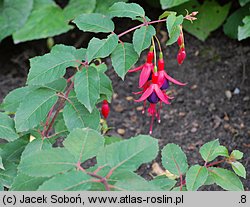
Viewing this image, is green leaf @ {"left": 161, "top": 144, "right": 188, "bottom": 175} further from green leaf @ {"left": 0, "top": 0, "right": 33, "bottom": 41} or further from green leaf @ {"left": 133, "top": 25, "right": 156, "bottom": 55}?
green leaf @ {"left": 0, "top": 0, "right": 33, "bottom": 41}

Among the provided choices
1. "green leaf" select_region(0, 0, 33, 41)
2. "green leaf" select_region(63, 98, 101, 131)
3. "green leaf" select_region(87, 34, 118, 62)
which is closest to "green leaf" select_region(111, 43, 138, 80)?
"green leaf" select_region(87, 34, 118, 62)

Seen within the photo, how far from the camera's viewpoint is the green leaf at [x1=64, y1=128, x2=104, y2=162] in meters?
1.34

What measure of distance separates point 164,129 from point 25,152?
1.26 m

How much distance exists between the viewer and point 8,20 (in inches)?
133

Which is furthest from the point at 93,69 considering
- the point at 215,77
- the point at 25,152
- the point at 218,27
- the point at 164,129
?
the point at 218,27

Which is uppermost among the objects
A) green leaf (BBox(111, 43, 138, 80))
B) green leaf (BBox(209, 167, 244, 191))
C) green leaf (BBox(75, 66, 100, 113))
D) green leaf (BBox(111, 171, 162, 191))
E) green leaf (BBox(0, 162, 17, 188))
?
green leaf (BBox(111, 171, 162, 191))

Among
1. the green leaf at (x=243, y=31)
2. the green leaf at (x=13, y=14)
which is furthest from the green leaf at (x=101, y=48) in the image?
the green leaf at (x=13, y=14)

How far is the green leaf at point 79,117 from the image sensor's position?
1.84m

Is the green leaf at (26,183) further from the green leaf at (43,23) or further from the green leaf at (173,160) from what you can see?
the green leaf at (43,23)

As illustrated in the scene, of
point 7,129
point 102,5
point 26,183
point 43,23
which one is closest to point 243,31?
point 102,5

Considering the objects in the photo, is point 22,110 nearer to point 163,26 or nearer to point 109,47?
point 109,47

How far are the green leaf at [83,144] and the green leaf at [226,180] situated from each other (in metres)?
0.51

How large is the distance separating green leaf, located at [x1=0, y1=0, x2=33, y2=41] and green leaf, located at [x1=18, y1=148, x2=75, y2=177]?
2.11 metres

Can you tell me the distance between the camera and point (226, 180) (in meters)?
1.73
